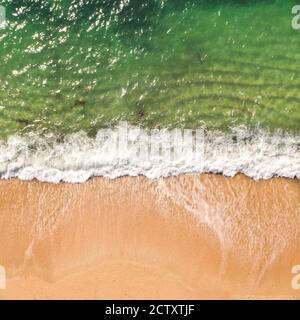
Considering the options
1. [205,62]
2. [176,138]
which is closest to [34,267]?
[176,138]

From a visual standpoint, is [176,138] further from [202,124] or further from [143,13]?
[143,13]

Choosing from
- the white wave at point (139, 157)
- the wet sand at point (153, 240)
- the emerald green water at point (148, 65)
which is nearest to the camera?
the wet sand at point (153, 240)
